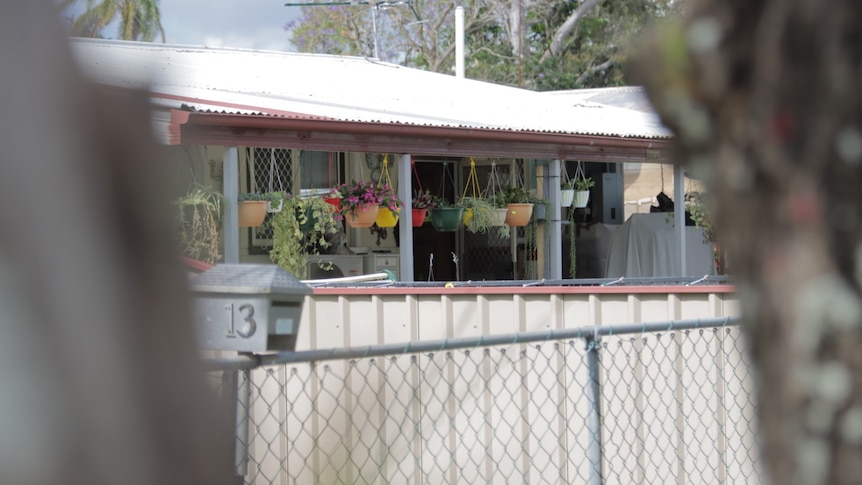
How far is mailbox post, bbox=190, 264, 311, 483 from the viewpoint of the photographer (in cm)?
242

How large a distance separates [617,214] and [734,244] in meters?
13.8

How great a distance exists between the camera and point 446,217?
10.3 metres

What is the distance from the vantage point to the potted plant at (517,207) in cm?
1071

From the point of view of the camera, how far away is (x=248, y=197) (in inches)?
340

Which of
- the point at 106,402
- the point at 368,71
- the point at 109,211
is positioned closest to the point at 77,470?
the point at 106,402

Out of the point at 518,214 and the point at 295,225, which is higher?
the point at 518,214

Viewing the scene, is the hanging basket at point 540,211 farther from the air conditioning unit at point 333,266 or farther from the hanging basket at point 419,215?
the air conditioning unit at point 333,266

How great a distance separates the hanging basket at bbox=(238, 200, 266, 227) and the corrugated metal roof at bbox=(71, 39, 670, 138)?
2.72ft

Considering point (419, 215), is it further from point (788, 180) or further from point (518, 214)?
point (788, 180)

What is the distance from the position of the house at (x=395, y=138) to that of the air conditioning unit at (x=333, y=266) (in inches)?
2.6

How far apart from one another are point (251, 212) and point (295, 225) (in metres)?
0.49

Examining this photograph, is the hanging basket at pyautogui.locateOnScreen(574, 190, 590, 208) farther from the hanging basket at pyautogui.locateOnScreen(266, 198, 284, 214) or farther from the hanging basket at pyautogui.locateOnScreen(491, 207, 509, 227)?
the hanging basket at pyautogui.locateOnScreen(266, 198, 284, 214)

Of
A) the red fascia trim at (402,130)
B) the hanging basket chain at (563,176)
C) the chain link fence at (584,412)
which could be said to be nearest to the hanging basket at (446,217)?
the red fascia trim at (402,130)

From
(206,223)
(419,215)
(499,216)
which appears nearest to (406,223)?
(419,215)
